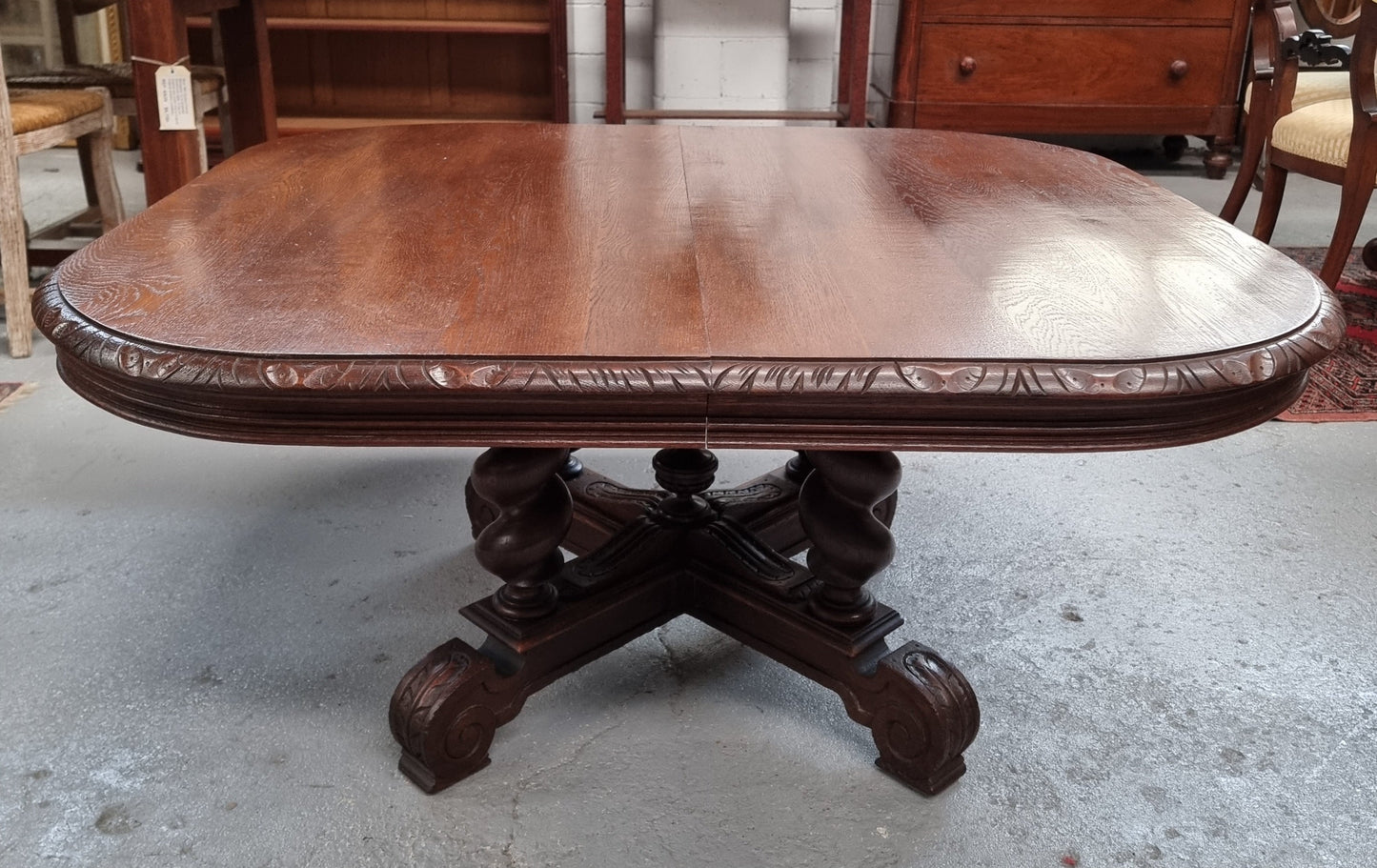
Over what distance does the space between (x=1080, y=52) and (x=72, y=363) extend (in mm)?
3720

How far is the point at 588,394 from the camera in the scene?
100cm

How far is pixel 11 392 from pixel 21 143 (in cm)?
56

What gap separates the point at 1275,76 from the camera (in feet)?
10.3

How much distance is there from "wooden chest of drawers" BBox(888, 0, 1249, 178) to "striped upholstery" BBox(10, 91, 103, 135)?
8.23ft

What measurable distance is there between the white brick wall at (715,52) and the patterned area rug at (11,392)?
216 cm

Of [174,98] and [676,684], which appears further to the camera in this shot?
[174,98]

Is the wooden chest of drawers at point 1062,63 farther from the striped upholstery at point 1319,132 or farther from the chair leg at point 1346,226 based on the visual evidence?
the chair leg at point 1346,226

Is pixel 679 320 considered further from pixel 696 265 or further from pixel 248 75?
pixel 248 75

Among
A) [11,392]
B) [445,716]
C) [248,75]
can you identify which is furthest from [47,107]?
Result: [445,716]

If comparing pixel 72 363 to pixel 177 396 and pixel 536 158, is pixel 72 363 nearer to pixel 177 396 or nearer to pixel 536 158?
pixel 177 396

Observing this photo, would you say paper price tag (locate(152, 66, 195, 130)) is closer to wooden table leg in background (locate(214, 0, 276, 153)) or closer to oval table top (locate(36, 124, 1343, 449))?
wooden table leg in background (locate(214, 0, 276, 153))

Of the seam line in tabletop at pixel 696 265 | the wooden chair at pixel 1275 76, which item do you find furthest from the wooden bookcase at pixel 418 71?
the seam line in tabletop at pixel 696 265

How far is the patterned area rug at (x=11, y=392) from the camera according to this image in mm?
2403

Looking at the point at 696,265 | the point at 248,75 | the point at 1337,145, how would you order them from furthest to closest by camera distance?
the point at 248,75, the point at 1337,145, the point at 696,265
